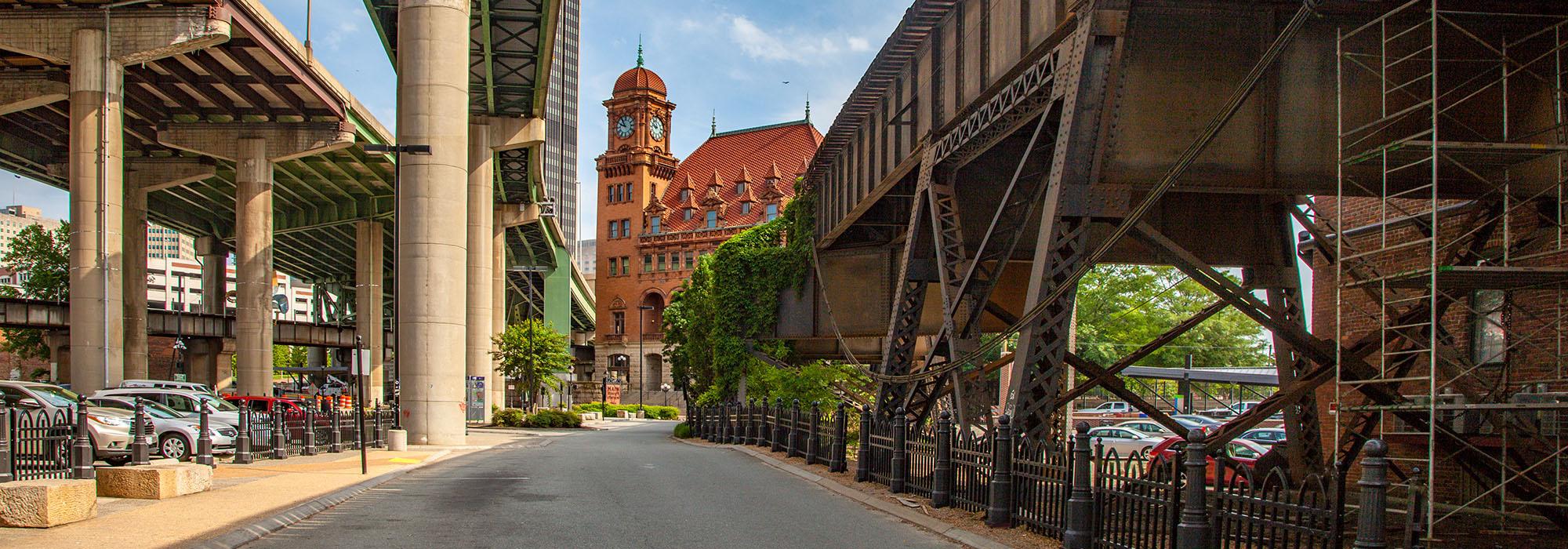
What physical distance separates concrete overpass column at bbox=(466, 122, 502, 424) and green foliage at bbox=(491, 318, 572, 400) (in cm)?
684

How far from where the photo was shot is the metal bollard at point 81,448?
51.4 ft

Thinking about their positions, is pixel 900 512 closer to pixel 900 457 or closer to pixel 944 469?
pixel 944 469

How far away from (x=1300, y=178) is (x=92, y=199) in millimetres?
37527

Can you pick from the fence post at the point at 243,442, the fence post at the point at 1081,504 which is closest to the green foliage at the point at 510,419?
the fence post at the point at 243,442

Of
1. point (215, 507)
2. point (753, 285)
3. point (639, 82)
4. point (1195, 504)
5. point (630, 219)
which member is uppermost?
point (639, 82)

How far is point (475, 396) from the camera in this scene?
58.1 metres

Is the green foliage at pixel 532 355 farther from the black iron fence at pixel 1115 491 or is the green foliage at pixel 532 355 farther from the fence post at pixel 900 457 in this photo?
the fence post at pixel 900 457

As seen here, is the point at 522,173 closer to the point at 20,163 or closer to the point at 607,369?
the point at 20,163

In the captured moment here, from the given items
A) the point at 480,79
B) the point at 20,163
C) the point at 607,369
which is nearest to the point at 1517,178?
the point at 480,79

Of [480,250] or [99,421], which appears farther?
[480,250]

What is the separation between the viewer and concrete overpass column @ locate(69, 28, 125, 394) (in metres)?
39.8

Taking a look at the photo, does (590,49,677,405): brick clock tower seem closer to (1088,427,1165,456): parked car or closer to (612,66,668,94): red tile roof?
(612,66,668,94): red tile roof

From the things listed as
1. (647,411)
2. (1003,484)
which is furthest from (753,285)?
(647,411)

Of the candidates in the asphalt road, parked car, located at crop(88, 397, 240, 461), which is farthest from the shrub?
the asphalt road
